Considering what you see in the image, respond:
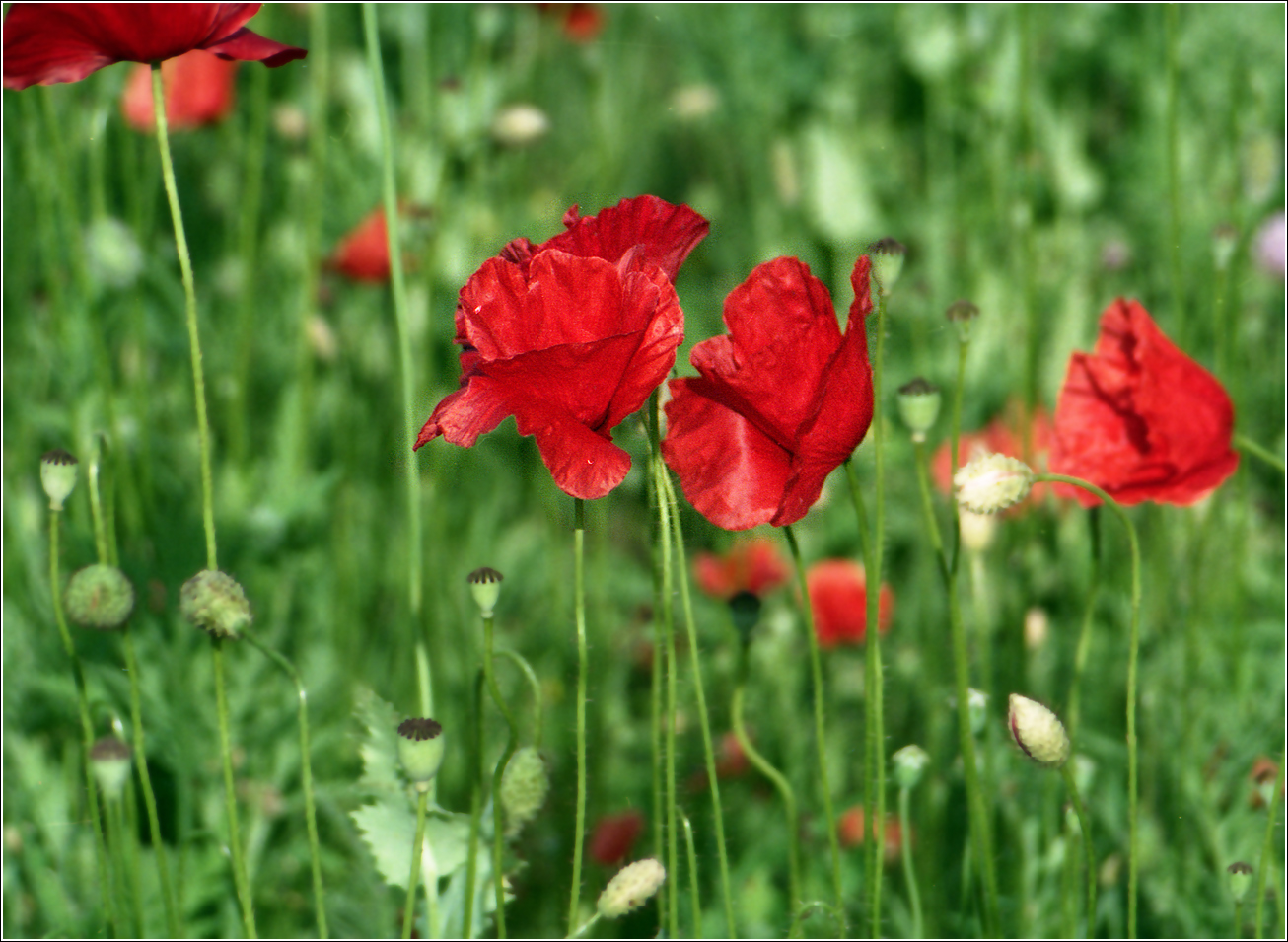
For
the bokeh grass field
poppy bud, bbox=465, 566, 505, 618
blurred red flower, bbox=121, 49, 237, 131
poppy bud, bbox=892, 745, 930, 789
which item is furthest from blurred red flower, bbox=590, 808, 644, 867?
blurred red flower, bbox=121, 49, 237, 131

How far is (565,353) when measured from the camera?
1.68 feet

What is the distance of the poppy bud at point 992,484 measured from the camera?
0.58 m

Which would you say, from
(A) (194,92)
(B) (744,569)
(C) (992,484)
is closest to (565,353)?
(C) (992,484)

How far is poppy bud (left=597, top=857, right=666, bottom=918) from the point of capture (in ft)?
1.93

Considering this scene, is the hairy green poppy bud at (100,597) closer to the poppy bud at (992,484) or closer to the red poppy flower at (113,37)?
the red poppy flower at (113,37)

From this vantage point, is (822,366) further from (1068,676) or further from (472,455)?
(472,455)

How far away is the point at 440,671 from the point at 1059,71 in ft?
3.91

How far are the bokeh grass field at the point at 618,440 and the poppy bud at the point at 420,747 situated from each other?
19cm

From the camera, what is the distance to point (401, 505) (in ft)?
4.18

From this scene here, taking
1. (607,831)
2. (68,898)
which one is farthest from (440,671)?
(68,898)

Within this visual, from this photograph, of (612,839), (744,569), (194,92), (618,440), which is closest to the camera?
(612,839)

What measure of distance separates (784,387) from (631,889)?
9.3 inches

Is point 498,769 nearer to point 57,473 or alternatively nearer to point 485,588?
point 485,588

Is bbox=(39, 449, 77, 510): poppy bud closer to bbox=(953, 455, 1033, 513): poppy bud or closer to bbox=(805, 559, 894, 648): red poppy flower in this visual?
bbox=(953, 455, 1033, 513): poppy bud
